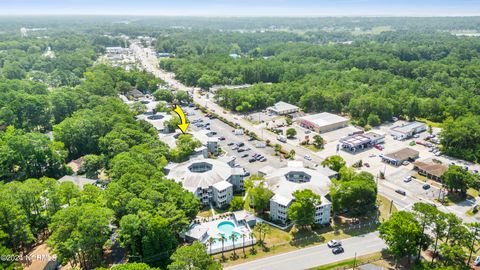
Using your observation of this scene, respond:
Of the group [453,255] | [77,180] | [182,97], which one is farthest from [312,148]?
[182,97]

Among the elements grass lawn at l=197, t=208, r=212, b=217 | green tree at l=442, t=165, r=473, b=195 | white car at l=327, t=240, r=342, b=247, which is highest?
green tree at l=442, t=165, r=473, b=195

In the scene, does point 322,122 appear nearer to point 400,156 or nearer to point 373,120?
point 373,120

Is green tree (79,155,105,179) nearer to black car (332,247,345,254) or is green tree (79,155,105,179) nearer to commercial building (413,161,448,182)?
black car (332,247,345,254)

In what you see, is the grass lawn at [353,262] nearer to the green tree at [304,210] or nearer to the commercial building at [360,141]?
the green tree at [304,210]

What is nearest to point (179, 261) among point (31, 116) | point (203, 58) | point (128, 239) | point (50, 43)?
point (128, 239)

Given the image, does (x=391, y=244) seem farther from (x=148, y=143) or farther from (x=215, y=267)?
(x=148, y=143)

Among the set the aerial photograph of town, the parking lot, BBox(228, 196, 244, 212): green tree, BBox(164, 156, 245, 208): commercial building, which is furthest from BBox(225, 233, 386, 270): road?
the parking lot
